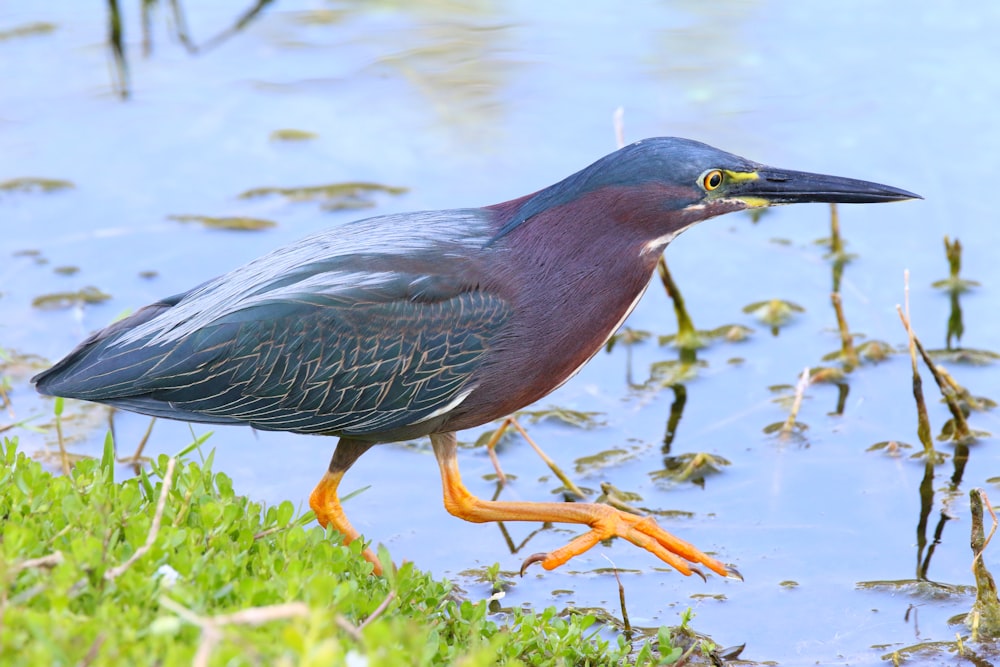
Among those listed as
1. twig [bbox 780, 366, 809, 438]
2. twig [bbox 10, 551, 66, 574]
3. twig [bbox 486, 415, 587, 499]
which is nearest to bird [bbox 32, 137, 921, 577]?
twig [bbox 486, 415, 587, 499]

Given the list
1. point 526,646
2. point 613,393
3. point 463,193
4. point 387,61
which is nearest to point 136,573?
point 526,646

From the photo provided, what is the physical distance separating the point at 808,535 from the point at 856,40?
547 centimetres

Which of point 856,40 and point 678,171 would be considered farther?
point 856,40

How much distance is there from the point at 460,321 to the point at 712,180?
1009 millimetres

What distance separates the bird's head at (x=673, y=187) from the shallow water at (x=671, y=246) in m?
1.50

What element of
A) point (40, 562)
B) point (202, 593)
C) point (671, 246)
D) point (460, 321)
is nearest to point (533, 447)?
point (460, 321)

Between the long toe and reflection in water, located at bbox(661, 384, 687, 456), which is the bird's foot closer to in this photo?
the long toe

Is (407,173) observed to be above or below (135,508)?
above

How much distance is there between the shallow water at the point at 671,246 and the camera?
18.1 feet

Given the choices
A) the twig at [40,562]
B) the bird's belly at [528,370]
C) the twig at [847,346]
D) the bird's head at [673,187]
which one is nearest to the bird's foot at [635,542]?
the bird's belly at [528,370]

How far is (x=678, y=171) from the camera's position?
4684 mm

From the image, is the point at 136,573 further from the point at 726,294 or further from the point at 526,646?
the point at 726,294

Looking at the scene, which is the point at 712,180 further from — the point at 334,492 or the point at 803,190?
the point at 334,492

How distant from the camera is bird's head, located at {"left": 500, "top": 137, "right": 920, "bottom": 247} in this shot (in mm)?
4695
